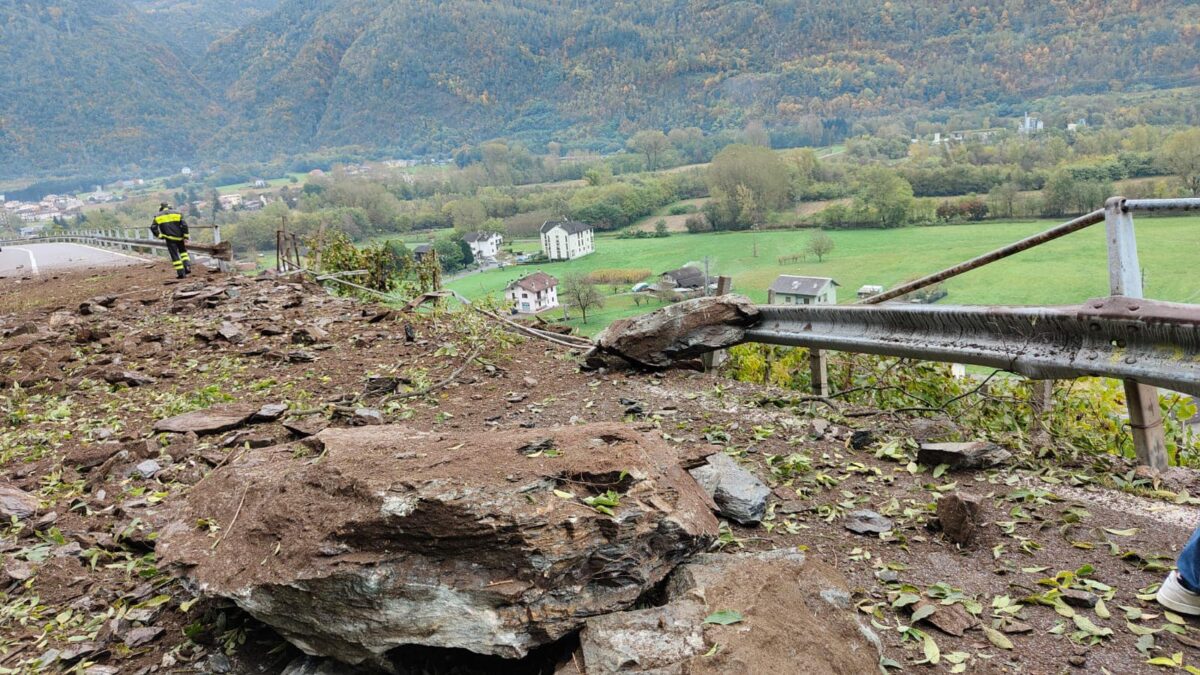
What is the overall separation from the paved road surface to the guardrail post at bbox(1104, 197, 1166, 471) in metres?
24.4

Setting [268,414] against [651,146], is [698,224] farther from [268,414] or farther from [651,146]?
[651,146]

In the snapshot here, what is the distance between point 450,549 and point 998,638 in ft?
6.10

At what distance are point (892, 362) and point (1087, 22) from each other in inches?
2224

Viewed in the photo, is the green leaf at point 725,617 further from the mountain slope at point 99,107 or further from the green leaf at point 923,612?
the mountain slope at point 99,107

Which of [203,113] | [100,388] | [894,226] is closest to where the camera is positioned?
[100,388]

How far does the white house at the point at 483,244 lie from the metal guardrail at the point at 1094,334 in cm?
1463

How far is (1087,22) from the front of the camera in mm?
48438

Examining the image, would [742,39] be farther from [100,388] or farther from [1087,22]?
[100,388]

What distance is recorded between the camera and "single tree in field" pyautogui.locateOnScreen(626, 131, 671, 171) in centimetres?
4234

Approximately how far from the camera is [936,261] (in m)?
7.64

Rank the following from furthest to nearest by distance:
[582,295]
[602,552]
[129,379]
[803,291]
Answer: [582,295], [129,379], [803,291], [602,552]

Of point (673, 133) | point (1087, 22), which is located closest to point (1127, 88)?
point (1087, 22)

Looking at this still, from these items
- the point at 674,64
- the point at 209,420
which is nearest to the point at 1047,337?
the point at 209,420

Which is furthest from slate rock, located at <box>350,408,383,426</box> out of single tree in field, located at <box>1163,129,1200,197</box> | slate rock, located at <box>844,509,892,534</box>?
single tree in field, located at <box>1163,129,1200,197</box>
